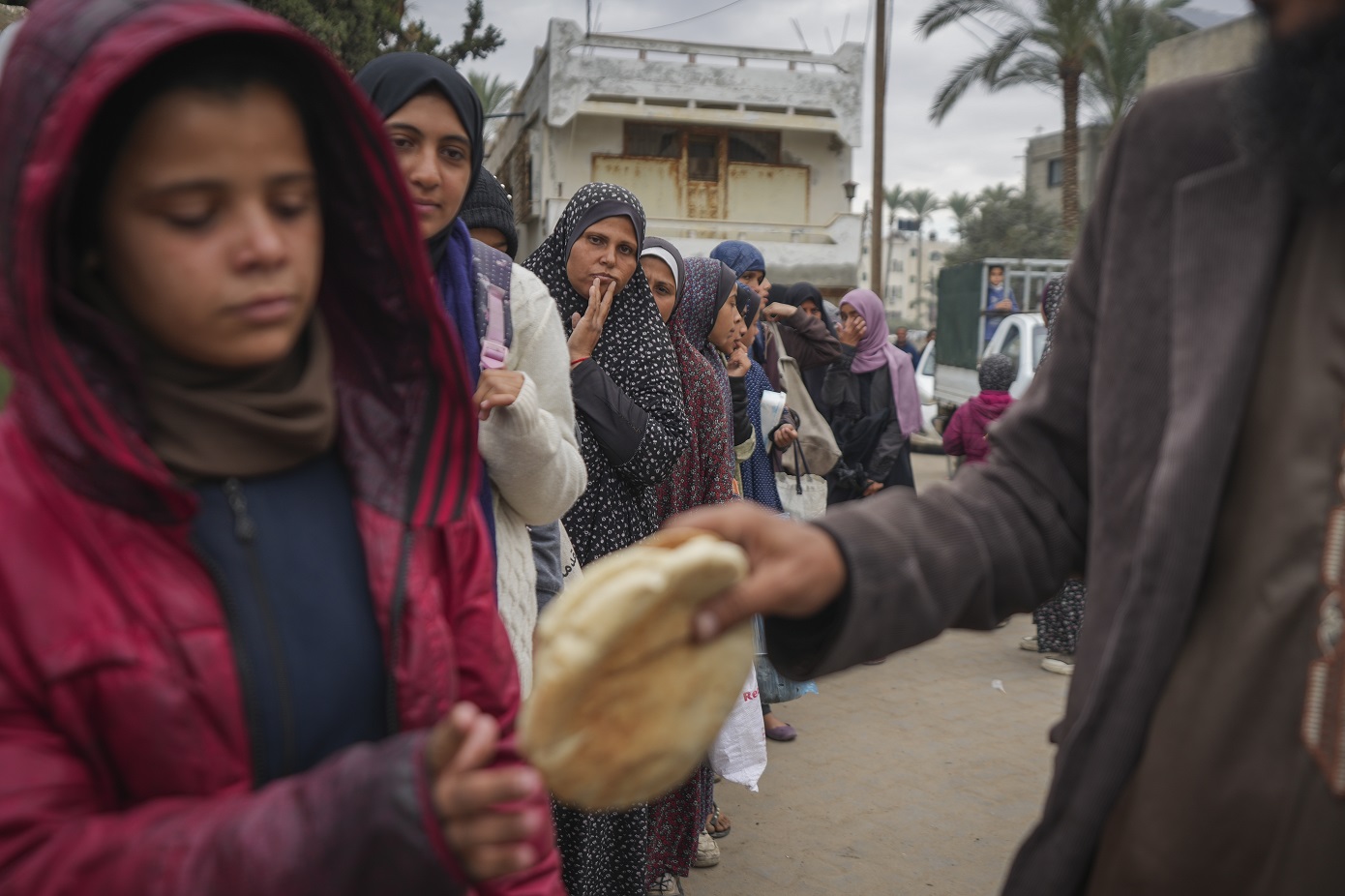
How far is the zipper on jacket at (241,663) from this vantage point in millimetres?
1217

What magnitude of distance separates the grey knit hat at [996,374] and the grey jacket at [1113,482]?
6.47 m

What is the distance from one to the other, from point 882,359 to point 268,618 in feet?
21.1

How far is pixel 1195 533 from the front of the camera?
1.17 m

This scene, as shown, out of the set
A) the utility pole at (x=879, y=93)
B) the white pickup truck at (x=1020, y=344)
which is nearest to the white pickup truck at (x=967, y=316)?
the white pickup truck at (x=1020, y=344)

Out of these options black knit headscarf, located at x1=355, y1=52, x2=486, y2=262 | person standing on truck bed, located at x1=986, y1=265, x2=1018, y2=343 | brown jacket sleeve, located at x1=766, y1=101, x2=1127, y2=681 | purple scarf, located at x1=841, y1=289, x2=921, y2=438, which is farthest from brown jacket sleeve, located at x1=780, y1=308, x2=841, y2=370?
person standing on truck bed, located at x1=986, y1=265, x2=1018, y2=343

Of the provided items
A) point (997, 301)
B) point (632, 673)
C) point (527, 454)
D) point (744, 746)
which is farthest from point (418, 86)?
point (997, 301)

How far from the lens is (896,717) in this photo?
239 inches

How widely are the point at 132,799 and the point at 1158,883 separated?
3.70 feet

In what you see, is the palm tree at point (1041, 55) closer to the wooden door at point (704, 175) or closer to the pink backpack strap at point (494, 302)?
the wooden door at point (704, 175)

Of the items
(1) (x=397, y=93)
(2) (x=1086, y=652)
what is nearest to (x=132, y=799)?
(2) (x=1086, y=652)

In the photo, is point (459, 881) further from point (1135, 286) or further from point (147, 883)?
point (1135, 286)

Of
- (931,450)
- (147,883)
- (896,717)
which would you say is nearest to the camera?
(147,883)

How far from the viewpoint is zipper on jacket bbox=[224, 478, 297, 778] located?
1256 mm

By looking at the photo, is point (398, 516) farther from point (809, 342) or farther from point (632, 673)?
point (809, 342)
